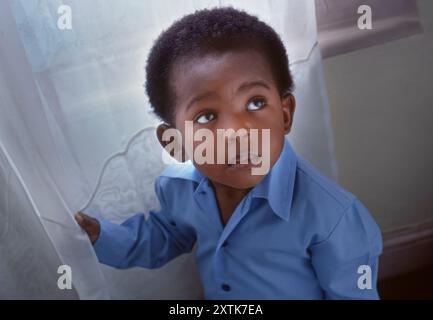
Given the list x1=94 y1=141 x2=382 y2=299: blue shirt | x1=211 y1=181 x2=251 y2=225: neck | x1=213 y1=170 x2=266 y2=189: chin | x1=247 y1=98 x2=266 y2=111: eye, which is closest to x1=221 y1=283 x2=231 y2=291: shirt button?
x1=94 y1=141 x2=382 y2=299: blue shirt

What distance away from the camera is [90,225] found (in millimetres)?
735

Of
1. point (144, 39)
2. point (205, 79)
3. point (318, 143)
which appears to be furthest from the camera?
point (318, 143)

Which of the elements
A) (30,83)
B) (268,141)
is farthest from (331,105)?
(30,83)

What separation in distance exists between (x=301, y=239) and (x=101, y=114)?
37 cm

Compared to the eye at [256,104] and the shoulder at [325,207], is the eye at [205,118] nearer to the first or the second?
the eye at [256,104]

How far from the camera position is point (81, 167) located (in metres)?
0.73

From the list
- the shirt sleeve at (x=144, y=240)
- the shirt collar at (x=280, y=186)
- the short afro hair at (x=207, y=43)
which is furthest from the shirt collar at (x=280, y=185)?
the shirt sleeve at (x=144, y=240)

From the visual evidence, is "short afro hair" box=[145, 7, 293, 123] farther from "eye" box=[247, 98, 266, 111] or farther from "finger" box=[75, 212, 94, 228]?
"finger" box=[75, 212, 94, 228]

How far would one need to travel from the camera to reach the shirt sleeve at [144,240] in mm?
751

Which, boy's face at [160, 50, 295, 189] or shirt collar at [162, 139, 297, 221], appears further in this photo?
shirt collar at [162, 139, 297, 221]

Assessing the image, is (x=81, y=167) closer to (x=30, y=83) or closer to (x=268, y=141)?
(x=30, y=83)

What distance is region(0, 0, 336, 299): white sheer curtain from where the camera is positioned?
60 centimetres

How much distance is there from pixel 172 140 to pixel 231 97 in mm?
150

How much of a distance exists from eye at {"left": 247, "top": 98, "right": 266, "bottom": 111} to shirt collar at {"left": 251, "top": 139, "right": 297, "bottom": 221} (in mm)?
109
